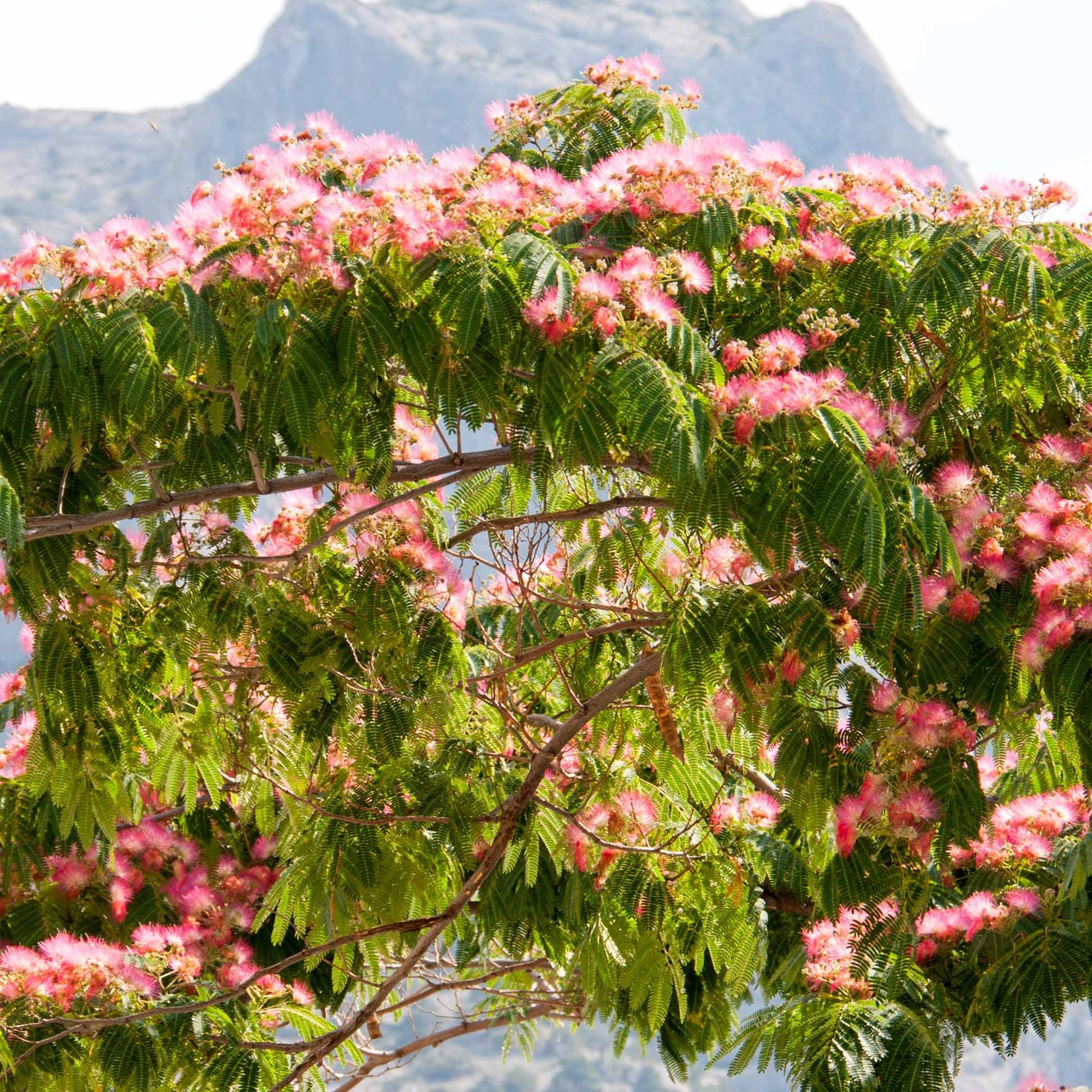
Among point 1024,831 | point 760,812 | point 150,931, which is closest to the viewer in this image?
point 1024,831

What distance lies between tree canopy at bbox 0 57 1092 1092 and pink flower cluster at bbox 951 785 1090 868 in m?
0.02

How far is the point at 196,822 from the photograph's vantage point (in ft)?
25.3

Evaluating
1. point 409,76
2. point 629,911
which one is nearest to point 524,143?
point 629,911

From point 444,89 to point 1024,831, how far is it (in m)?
→ 124

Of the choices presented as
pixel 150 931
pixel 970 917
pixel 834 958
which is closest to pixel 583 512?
pixel 834 958

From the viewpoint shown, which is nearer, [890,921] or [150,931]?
[890,921]

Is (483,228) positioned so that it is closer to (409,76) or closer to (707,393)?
(707,393)

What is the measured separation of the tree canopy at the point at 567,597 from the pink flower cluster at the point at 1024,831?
22 millimetres

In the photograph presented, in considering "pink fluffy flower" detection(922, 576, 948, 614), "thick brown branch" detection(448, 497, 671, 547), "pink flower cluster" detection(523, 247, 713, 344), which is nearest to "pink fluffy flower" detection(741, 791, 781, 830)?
"thick brown branch" detection(448, 497, 671, 547)

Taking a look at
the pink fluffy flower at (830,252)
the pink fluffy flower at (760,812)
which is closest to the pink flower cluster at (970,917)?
the pink fluffy flower at (760,812)

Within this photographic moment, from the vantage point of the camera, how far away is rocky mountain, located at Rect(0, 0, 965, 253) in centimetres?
11619

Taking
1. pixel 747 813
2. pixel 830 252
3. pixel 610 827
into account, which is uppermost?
pixel 830 252

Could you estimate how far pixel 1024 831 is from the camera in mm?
5910

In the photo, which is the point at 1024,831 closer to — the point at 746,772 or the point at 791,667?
the point at 746,772
